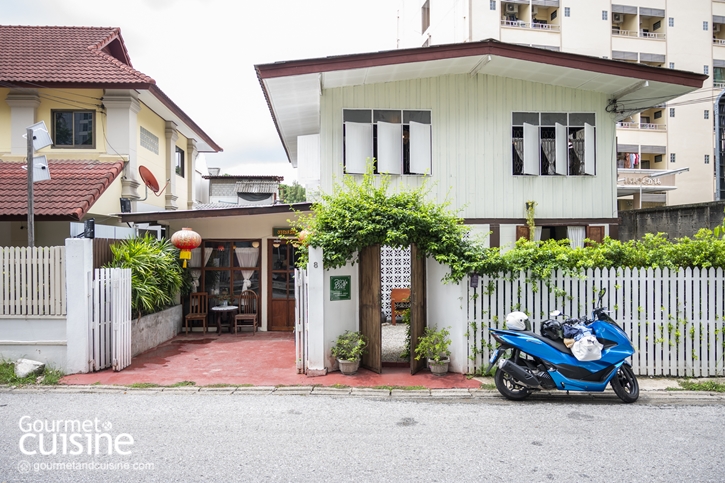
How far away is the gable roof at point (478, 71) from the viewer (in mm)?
10680

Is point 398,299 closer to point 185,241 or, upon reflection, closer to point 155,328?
point 185,241

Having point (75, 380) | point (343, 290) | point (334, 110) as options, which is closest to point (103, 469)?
point (75, 380)

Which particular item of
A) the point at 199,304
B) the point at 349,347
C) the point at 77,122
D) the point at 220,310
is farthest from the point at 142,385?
the point at 77,122

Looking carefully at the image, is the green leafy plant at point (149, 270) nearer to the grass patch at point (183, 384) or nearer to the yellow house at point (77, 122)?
the yellow house at point (77, 122)

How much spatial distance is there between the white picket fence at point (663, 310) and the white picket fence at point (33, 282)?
7561mm

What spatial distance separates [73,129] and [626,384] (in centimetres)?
1380

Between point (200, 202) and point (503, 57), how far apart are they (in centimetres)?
1458

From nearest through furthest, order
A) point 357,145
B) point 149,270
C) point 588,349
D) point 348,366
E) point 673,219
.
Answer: point 588,349
point 348,366
point 149,270
point 357,145
point 673,219

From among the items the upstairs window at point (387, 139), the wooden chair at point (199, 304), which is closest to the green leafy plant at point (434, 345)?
the upstairs window at point (387, 139)

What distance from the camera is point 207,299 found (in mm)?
12781

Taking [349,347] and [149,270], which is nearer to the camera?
[349,347]

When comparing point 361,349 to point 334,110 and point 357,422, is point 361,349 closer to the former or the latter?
point 357,422

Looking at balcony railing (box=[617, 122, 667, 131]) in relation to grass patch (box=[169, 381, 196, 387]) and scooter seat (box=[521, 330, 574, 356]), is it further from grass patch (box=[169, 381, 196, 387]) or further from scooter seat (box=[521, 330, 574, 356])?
grass patch (box=[169, 381, 196, 387])

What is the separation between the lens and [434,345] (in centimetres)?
820
